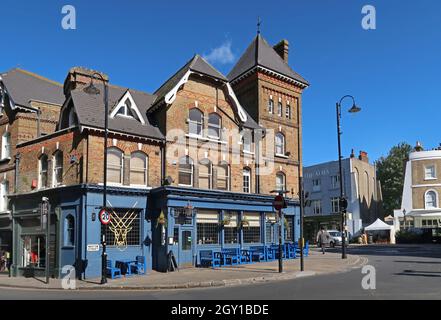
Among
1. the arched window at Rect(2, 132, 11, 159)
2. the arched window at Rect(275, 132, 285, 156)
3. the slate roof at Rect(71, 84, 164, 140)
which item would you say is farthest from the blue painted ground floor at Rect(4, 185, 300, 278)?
the arched window at Rect(275, 132, 285, 156)

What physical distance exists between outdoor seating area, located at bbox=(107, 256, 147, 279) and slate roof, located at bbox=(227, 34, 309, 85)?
651 inches

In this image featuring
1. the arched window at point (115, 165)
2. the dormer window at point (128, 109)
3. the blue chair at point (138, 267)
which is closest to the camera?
the blue chair at point (138, 267)

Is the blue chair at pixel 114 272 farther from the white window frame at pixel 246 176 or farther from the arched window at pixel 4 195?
the white window frame at pixel 246 176

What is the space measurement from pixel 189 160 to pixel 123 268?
7603 millimetres

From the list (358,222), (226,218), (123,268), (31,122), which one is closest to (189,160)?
(226,218)

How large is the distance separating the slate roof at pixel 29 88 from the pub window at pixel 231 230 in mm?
13646

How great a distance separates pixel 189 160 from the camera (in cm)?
2595

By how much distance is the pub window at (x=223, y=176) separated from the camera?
27250 mm

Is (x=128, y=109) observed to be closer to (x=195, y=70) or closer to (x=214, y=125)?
(x=195, y=70)

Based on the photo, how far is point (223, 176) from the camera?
2745 cm

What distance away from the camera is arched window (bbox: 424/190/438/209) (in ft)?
168

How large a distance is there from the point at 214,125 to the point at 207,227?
650cm

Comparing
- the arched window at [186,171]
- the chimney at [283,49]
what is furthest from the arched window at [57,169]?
the chimney at [283,49]
